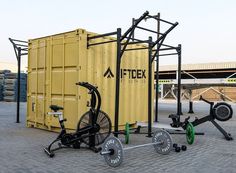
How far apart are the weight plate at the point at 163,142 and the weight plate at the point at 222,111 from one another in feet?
8.58

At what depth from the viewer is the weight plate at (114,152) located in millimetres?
5754

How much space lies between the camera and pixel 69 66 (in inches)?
367

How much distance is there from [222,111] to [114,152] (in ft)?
13.9

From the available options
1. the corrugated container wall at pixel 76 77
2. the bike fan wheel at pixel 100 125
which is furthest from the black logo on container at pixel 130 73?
the bike fan wheel at pixel 100 125

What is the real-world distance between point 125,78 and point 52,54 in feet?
7.81

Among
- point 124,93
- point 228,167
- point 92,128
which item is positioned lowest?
point 228,167

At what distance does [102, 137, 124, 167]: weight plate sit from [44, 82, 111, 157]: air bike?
1.10 metres

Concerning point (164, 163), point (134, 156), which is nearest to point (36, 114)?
point (134, 156)

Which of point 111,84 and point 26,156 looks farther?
point 111,84

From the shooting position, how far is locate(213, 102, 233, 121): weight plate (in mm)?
8845

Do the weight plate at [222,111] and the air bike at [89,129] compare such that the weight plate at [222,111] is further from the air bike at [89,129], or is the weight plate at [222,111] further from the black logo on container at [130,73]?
the air bike at [89,129]

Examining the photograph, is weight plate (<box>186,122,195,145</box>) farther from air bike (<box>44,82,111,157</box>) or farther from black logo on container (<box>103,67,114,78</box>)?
black logo on container (<box>103,67,114,78</box>)

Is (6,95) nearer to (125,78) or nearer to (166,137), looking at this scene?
(125,78)

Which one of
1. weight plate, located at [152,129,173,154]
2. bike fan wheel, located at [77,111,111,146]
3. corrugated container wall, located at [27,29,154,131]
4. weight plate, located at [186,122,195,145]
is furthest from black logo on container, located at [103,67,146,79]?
weight plate, located at [152,129,173,154]
